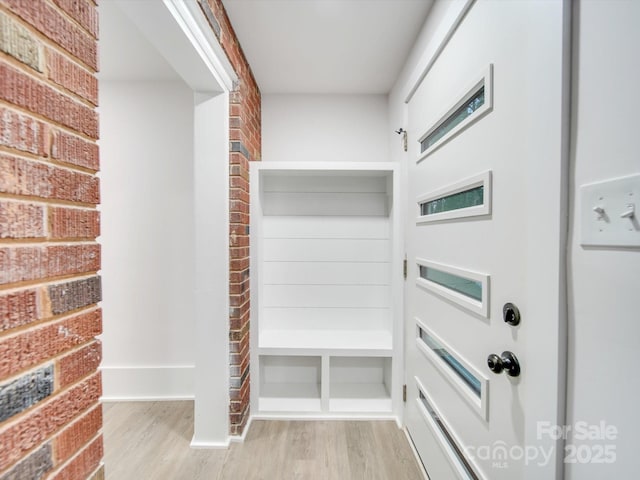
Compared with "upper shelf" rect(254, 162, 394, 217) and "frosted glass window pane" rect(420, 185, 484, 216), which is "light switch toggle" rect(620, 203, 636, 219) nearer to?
"frosted glass window pane" rect(420, 185, 484, 216)

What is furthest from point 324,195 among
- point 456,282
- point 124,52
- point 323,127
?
point 124,52

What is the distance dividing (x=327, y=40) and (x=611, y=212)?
1.71 m

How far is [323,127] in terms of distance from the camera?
227cm

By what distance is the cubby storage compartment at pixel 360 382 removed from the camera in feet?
6.59

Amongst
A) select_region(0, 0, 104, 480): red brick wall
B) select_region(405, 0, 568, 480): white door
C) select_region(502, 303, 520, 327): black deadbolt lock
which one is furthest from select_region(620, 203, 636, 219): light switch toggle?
select_region(0, 0, 104, 480): red brick wall

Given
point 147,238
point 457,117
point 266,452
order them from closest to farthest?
point 457,117 → point 266,452 → point 147,238

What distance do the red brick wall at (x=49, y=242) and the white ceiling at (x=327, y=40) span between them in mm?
1083

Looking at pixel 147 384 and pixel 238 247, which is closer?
pixel 238 247

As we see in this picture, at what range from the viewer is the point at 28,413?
514 mm

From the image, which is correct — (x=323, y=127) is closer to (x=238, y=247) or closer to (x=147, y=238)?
(x=238, y=247)

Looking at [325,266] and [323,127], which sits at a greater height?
[323,127]

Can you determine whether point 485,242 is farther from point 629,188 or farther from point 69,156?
point 69,156

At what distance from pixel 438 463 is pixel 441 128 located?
1599 mm

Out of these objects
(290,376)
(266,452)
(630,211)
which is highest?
(630,211)
